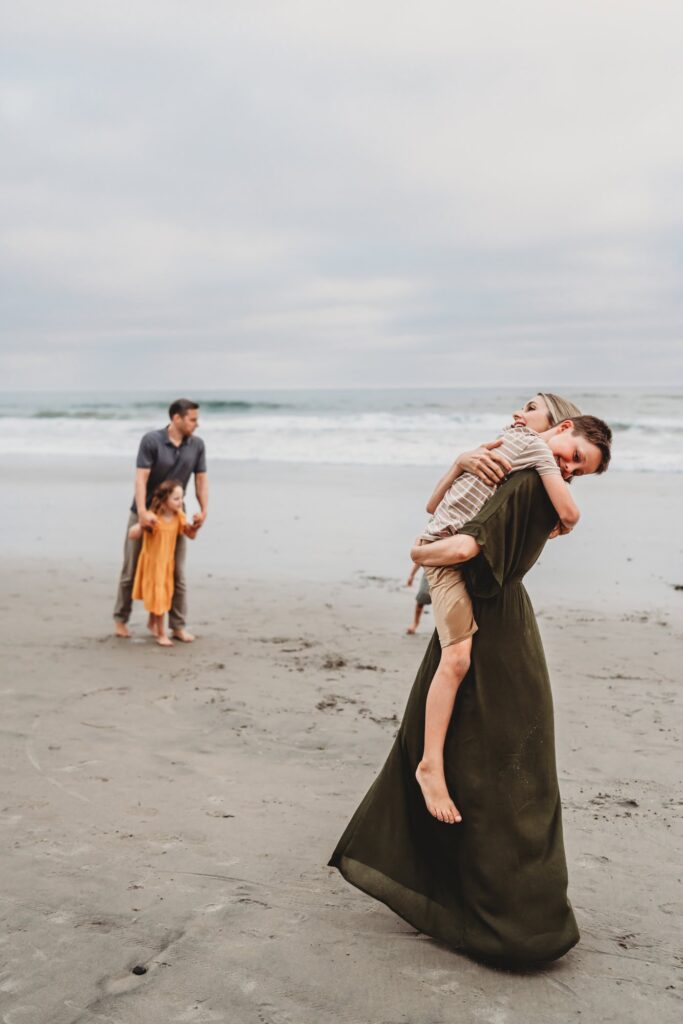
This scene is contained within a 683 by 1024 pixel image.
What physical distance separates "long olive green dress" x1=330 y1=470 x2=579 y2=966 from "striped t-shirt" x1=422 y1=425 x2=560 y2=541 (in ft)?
0.21

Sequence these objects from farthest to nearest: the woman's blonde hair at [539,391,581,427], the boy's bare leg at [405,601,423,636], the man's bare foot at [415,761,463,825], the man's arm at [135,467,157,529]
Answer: the boy's bare leg at [405,601,423,636] → the man's arm at [135,467,157,529] → the woman's blonde hair at [539,391,581,427] → the man's bare foot at [415,761,463,825]

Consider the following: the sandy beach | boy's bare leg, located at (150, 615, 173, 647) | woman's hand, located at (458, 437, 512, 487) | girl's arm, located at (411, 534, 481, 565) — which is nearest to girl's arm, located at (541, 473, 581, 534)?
woman's hand, located at (458, 437, 512, 487)

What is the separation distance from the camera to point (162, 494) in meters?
7.54

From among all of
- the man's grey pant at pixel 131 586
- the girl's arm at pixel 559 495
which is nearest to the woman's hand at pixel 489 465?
the girl's arm at pixel 559 495

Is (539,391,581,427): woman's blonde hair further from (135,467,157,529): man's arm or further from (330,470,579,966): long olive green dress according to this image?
(135,467,157,529): man's arm

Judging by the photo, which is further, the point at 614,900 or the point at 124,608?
the point at 124,608

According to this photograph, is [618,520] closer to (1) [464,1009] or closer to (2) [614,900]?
(2) [614,900]

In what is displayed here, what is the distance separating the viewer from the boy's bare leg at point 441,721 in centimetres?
305

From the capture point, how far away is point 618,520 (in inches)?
525

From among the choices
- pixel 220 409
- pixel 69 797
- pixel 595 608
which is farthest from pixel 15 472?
pixel 220 409

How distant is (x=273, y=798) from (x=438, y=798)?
1.67 meters

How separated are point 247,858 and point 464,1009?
4.21 ft

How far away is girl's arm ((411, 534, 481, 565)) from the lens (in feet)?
9.78

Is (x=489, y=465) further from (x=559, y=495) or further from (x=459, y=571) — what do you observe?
(x=459, y=571)
